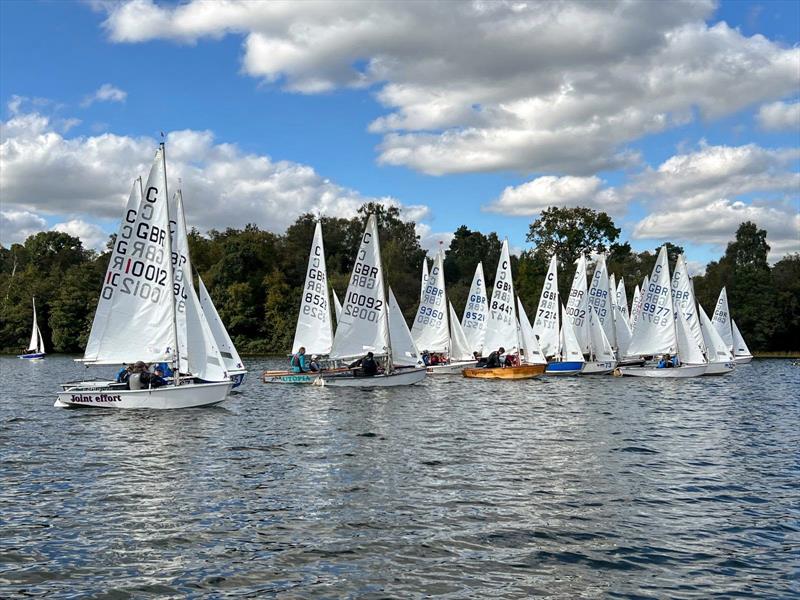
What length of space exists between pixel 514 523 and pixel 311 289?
29.9 m

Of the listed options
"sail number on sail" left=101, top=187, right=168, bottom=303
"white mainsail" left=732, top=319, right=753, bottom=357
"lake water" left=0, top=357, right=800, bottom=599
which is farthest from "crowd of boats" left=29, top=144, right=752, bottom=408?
"lake water" left=0, top=357, right=800, bottom=599

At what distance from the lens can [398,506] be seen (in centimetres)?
1347

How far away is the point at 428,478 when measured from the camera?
1573cm

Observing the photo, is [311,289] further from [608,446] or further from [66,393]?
[608,446]

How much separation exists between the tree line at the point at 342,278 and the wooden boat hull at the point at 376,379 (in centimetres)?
4783

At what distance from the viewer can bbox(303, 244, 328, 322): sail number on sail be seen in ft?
135

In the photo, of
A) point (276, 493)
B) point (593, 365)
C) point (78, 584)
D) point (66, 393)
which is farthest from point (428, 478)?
point (593, 365)

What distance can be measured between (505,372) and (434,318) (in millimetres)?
8460

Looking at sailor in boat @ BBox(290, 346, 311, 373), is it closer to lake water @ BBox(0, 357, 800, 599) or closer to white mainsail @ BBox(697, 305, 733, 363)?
lake water @ BBox(0, 357, 800, 599)

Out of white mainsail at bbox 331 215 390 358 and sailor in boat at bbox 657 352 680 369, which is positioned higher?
white mainsail at bbox 331 215 390 358

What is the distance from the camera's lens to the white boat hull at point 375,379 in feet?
117

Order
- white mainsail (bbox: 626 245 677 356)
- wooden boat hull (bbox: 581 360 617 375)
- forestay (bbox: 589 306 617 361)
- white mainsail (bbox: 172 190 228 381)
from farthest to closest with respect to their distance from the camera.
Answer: forestay (bbox: 589 306 617 361)
wooden boat hull (bbox: 581 360 617 375)
white mainsail (bbox: 626 245 677 356)
white mainsail (bbox: 172 190 228 381)

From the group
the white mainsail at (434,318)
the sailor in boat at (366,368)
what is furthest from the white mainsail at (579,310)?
the sailor in boat at (366,368)

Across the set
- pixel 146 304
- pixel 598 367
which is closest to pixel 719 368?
pixel 598 367
